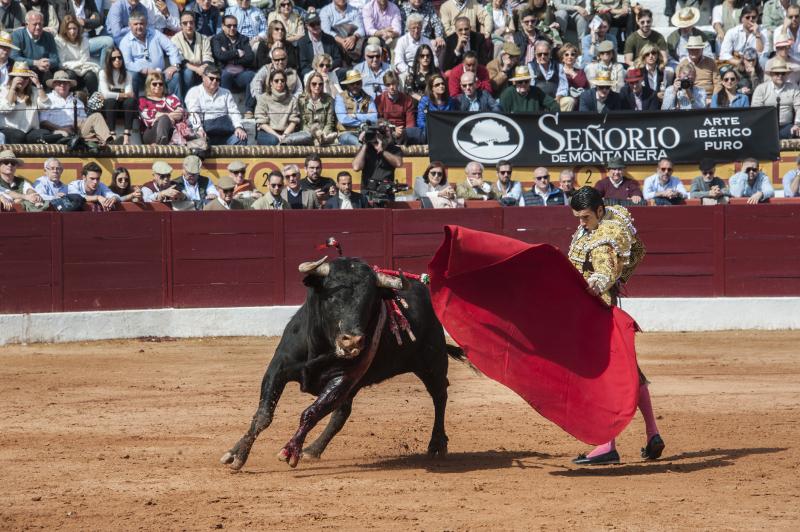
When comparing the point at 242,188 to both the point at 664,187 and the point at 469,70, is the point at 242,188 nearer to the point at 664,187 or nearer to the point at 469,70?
the point at 469,70

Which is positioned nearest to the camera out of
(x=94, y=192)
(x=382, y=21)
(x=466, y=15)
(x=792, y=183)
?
(x=94, y=192)

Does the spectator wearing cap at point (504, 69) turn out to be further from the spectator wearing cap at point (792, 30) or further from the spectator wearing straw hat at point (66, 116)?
the spectator wearing straw hat at point (66, 116)

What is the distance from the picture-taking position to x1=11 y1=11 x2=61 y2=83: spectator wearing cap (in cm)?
1212

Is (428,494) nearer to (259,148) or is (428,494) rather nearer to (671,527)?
(671,527)

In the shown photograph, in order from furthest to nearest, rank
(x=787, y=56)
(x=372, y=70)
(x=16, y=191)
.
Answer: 1. (x=787, y=56)
2. (x=372, y=70)
3. (x=16, y=191)

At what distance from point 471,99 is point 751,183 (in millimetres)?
2942

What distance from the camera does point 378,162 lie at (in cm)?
1224

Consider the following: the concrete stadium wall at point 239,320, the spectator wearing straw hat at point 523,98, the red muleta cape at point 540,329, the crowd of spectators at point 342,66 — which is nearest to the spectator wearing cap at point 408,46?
the crowd of spectators at point 342,66

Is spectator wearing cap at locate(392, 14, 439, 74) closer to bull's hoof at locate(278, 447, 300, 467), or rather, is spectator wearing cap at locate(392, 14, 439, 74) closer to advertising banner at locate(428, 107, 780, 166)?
advertising banner at locate(428, 107, 780, 166)

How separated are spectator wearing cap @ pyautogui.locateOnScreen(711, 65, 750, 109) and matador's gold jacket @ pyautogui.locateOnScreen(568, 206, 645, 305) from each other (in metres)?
8.22

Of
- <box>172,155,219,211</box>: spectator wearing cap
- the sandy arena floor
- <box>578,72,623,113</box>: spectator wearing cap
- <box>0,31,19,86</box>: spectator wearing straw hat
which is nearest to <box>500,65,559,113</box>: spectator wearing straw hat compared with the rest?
<box>578,72,623,113</box>: spectator wearing cap

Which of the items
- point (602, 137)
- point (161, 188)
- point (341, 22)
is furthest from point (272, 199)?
point (602, 137)

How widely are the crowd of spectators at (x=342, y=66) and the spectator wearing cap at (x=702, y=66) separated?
0.8 inches

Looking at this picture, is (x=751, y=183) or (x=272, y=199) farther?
(x=751, y=183)
